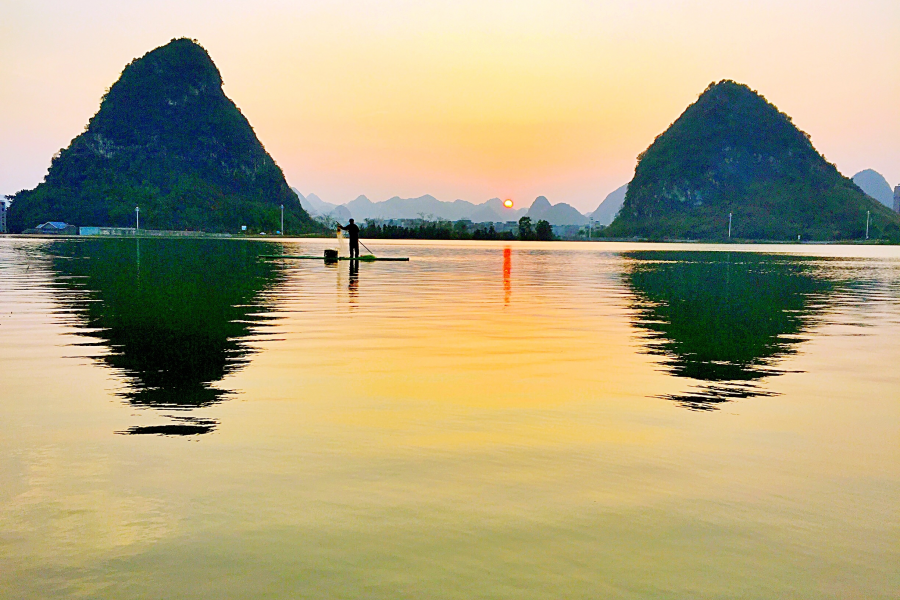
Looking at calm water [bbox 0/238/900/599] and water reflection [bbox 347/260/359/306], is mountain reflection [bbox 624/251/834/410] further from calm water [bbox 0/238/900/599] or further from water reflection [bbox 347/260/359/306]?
water reflection [bbox 347/260/359/306]

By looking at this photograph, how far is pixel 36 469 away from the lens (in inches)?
254

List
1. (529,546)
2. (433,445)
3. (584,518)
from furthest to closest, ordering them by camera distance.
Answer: (433,445) < (584,518) < (529,546)

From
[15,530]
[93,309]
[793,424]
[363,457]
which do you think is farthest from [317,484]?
[93,309]

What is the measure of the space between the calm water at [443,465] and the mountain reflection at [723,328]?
5.0 inches

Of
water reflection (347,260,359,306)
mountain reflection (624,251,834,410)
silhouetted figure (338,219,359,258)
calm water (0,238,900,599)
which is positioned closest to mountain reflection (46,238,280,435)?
calm water (0,238,900,599)

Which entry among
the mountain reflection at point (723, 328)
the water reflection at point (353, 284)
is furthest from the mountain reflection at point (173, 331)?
the mountain reflection at point (723, 328)

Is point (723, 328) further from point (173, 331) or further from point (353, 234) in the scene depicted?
point (353, 234)

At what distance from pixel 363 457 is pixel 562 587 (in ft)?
9.47

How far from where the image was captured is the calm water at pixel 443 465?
460 cm

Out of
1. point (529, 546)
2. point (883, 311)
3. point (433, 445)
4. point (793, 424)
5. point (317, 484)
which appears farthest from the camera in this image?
point (883, 311)

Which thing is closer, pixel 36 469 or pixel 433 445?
pixel 36 469

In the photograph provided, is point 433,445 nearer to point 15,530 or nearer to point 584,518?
point 584,518

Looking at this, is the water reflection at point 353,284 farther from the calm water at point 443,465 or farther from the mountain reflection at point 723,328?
the mountain reflection at point 723,328

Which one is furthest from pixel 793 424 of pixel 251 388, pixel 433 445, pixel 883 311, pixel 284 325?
pixel 883 311
